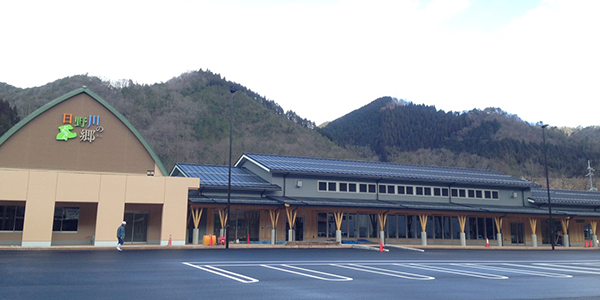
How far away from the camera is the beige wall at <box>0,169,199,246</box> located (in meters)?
24.6

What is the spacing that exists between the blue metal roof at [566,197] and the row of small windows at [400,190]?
5094 millimetres

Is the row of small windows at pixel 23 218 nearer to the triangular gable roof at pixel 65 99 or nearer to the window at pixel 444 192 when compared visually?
the triangular gable roof at pixel 65 99

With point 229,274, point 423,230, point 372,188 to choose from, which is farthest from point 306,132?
point 229,274

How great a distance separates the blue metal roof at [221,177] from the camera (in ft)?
106

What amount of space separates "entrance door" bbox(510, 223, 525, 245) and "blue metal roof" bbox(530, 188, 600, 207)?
3.52 meters

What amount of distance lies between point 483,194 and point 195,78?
338 ft

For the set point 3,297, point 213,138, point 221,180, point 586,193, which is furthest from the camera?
point 213,138

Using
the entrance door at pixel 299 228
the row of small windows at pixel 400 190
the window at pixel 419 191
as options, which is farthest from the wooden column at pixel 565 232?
the entrance door at pixel 299 228

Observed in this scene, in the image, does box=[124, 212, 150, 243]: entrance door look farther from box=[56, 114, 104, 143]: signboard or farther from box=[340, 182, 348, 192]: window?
box=[340, 182, 348, 192]: window

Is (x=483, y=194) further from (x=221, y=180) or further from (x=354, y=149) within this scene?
(x=354, y=149)

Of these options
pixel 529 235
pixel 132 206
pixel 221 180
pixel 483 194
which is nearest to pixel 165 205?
pixel 132 206

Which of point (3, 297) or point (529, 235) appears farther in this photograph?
point (529, 235)

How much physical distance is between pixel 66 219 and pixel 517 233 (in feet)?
113

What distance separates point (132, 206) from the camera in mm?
28906
